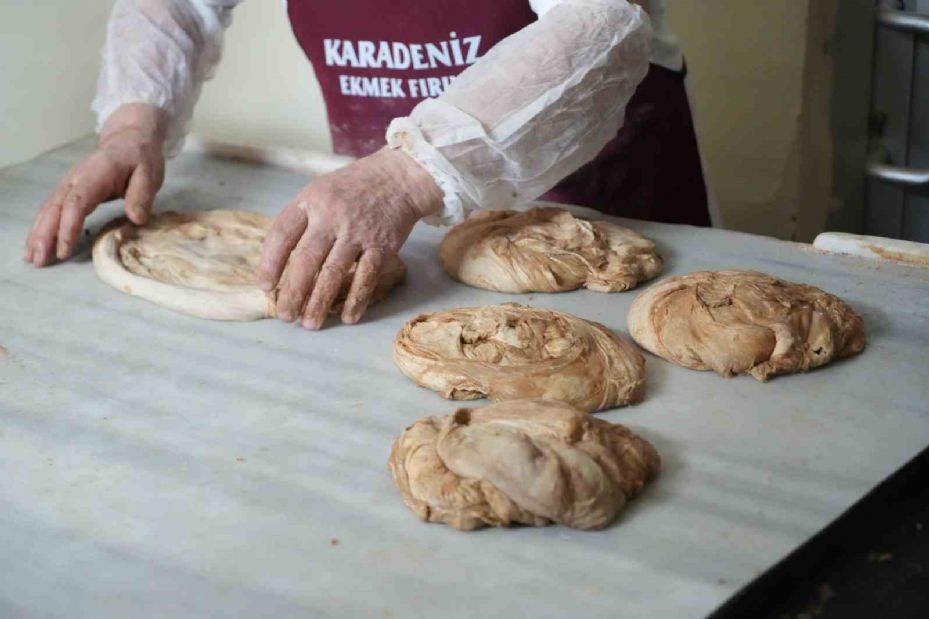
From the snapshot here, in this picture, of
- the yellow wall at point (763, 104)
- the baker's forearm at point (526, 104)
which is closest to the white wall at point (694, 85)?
the yellow wall at point (763, 104)

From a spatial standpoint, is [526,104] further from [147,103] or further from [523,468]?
[147,103]

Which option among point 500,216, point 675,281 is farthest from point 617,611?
point 500,216

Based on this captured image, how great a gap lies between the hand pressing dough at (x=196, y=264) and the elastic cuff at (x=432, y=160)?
0.49 feet

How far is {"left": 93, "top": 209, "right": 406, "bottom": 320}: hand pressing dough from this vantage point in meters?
1.71

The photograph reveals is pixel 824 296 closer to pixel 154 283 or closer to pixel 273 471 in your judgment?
pixel 273 471

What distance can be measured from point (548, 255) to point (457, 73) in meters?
0.49

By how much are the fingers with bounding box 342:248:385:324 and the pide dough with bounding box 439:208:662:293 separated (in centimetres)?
18

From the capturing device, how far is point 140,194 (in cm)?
201

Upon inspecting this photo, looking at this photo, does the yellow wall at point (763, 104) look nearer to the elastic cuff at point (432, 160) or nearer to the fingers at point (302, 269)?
the elastic cuff at point (432, 160)

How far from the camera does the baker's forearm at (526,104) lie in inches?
63.3

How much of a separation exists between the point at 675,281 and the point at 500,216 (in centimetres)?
38

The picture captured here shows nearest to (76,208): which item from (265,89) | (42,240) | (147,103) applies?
(42,240)

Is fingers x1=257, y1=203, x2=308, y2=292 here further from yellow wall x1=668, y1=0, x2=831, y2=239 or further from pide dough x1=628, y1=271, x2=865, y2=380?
yellow wall x1=668, y1=0, x2=831, y2=239

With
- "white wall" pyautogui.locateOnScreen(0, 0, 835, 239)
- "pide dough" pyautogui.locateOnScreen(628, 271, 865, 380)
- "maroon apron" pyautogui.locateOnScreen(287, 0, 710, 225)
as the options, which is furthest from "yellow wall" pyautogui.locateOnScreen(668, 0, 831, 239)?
"pide dough" pyautogui.locateOnScreen(628, 271, 865, 380)
